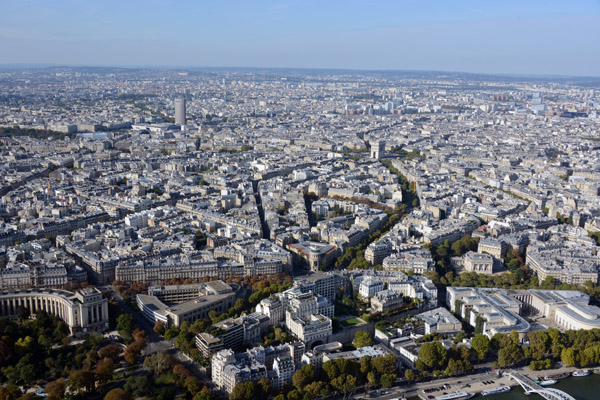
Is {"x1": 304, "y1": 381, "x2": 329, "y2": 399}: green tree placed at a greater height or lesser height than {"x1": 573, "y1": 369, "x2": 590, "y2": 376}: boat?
greater

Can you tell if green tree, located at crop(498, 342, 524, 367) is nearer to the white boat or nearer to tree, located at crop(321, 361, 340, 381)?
the white boat

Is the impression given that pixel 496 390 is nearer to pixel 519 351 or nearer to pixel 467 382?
pixel 467 382

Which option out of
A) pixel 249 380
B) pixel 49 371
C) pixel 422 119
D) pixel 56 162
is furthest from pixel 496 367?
pixel 422 119

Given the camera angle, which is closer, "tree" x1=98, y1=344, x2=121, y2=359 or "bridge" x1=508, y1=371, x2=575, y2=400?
"bridge" x1=508, y1=371, x2=575, y2=400

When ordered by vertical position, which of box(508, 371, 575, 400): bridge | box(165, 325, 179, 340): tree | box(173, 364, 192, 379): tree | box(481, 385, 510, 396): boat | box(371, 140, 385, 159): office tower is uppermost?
box(371, 140, 385, 159): office tower

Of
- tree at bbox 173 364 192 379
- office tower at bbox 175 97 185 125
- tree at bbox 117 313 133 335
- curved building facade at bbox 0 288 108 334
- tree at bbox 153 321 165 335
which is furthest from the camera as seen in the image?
office tower at bbox 175 97 185 125

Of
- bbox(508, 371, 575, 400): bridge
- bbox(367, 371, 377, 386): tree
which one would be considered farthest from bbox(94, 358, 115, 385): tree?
bbox(508, 371, 575, 400): bridge

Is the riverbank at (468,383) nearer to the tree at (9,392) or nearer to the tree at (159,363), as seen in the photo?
the tree at (159,363)

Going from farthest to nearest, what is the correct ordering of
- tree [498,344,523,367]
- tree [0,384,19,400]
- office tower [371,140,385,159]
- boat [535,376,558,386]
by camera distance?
1. office tower [371,140,385,159]
2. tree [498,344,523,367]
3. boat [535,376,558,386]
4. tree [0,384,19,400]
